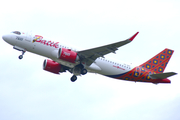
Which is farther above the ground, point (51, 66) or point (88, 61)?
point (51, 66)

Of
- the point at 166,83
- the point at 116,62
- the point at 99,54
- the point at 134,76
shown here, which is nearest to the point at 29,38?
the point at 99,54

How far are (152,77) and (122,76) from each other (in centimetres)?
397

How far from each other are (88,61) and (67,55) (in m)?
3.11

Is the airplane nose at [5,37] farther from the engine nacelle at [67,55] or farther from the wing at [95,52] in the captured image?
the wing at [95,52]

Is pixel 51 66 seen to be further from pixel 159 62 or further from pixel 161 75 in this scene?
pixel 159 62

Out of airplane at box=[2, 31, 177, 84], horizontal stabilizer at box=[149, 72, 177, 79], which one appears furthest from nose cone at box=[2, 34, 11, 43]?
horizontal stabilizer at box=[149, 72, 177, 79]

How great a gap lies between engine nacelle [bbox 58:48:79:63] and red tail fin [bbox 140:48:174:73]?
34.4 feet

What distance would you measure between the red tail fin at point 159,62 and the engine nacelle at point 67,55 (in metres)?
10.5

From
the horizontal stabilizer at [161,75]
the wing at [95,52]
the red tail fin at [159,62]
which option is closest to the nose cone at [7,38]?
the wing at [95,52]

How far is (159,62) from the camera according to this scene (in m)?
41.8

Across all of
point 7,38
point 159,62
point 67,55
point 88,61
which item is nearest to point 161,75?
point 159,62

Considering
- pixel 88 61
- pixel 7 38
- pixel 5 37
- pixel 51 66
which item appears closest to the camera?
pixel 7 38

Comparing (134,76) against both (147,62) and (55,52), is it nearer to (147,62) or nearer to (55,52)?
(147,62)

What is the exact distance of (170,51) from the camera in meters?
42.7
